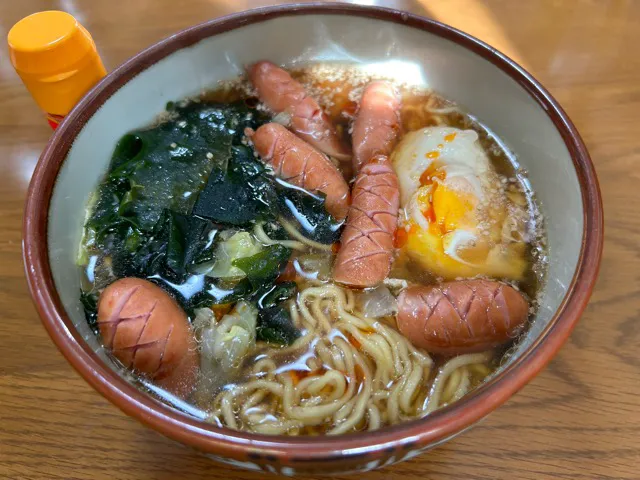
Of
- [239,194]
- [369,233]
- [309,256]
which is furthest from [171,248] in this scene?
[369,233]

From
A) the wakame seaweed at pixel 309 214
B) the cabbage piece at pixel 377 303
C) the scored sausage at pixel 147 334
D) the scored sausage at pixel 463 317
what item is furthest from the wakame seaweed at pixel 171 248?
the scored sausage at pixel 463 317

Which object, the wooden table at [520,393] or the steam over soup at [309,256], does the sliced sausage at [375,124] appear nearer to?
the steam over soup at [309,256]

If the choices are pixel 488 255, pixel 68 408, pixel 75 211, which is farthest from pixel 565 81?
pixel 68 408

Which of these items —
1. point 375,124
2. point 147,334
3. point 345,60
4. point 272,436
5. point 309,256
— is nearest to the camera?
point 272,436

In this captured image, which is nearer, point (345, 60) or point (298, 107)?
point (298, 107)

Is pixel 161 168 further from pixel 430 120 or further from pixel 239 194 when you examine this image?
pixel 430 120

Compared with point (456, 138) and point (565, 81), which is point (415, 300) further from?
point (565, 81)

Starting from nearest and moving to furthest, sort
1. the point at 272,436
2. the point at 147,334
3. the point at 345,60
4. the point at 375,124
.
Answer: the point at 272,436
the point at 147,334
the point at 375,124
the point at 345,60
